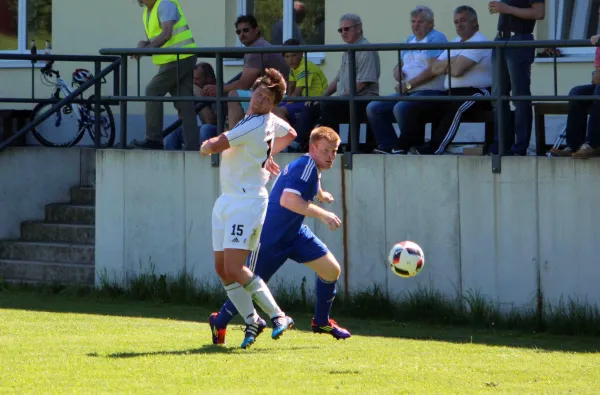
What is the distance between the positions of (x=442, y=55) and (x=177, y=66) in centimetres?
286

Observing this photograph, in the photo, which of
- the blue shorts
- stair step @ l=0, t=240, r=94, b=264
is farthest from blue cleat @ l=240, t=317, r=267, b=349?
stair step @ l=0, t=240, r=94, b=264

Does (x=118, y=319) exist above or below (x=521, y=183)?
below

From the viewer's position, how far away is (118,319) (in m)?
11.8

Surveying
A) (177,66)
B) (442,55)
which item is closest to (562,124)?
(442,55)

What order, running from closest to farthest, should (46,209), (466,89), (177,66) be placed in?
1. (466,89)
2. (177,66)
3. (46,209)

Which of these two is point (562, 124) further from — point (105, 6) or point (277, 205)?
point (105, 6)

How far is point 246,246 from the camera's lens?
9438mm

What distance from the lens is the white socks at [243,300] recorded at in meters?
9.57

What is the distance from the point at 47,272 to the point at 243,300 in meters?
5.39

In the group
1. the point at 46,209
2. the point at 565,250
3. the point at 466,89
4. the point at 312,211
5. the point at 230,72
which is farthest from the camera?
the point at 230,72

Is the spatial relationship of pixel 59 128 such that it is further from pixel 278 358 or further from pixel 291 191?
pixel 278 358

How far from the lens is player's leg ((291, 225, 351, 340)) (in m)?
9.88

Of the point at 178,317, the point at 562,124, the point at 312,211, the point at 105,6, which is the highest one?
the point at 105,6

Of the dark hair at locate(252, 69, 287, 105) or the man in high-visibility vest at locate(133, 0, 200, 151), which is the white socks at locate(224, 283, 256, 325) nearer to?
the dark hair at locate(252, 69, 287, 105)
